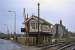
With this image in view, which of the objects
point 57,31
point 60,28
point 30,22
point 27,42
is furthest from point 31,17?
point 60,28

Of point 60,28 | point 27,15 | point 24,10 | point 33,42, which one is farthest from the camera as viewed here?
point 60,28

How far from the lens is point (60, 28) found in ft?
330

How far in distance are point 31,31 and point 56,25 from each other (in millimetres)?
27472

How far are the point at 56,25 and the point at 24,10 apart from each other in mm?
34552

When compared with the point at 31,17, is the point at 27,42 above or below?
below

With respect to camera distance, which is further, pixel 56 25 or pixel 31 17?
pixel 56 25

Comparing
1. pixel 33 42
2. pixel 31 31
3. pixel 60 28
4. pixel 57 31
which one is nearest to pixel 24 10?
pixel 31 31

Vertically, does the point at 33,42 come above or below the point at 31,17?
below

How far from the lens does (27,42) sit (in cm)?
5288

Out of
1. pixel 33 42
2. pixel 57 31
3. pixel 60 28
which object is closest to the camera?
pixel 33 42

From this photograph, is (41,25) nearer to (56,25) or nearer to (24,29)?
(24,29)

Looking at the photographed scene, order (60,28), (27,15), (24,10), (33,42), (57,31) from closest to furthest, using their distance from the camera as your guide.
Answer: (33,42), (24,10), (27,15), (57,31), (60,28)

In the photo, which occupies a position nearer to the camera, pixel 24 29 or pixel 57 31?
pixel 24 29

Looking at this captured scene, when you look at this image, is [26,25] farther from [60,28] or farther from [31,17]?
[60,28]
